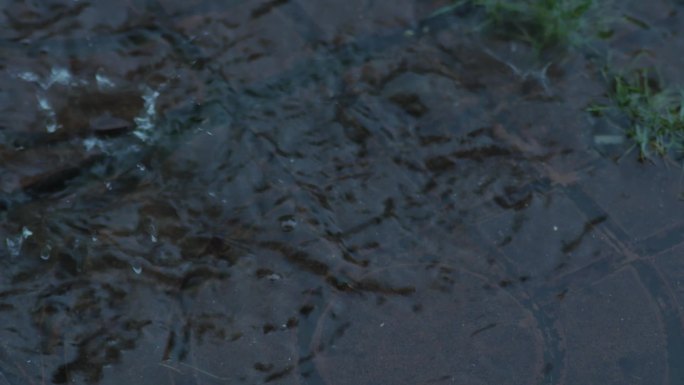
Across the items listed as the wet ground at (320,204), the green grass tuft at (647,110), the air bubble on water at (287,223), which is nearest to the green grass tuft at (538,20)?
the wet ground at (320,204)

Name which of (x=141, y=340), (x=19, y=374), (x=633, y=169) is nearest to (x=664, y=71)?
(x=633, y=169)

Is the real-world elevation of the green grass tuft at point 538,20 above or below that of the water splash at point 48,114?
below

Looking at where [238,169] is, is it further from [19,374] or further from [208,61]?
[19,374]

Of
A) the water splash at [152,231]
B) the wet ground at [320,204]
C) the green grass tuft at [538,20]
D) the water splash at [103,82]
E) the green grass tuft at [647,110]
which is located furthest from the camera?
the green grass tuft at [538,20]

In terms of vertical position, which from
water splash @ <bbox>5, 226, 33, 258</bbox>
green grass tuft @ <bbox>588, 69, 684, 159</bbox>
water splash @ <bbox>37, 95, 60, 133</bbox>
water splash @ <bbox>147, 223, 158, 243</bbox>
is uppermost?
water splash @ <bbox>37, 95, 60, 133</bbox>

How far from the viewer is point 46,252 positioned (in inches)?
132

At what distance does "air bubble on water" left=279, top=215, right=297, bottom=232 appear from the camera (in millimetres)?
3481

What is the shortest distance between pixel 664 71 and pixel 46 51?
2293mm

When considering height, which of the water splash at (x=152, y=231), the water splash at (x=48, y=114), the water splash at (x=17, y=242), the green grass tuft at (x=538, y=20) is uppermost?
the water splash at (x=48, y=114)

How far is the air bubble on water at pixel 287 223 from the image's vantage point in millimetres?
3481

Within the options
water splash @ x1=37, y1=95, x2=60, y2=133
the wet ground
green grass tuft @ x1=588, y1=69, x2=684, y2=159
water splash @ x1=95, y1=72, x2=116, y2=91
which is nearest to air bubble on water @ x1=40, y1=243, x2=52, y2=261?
the wet ground

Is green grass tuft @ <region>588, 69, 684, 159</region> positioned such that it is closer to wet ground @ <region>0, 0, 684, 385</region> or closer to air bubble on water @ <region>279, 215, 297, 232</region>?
wet ground @ <region>0, 0, 684, 385</region>

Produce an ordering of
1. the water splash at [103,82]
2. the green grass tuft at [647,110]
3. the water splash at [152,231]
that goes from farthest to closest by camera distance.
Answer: the green grass tuft at [647,110] → the water splash at [103,82] → the water splash at [152,231]

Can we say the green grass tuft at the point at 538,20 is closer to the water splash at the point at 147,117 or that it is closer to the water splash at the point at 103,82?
the water splash at the point at 147,117
